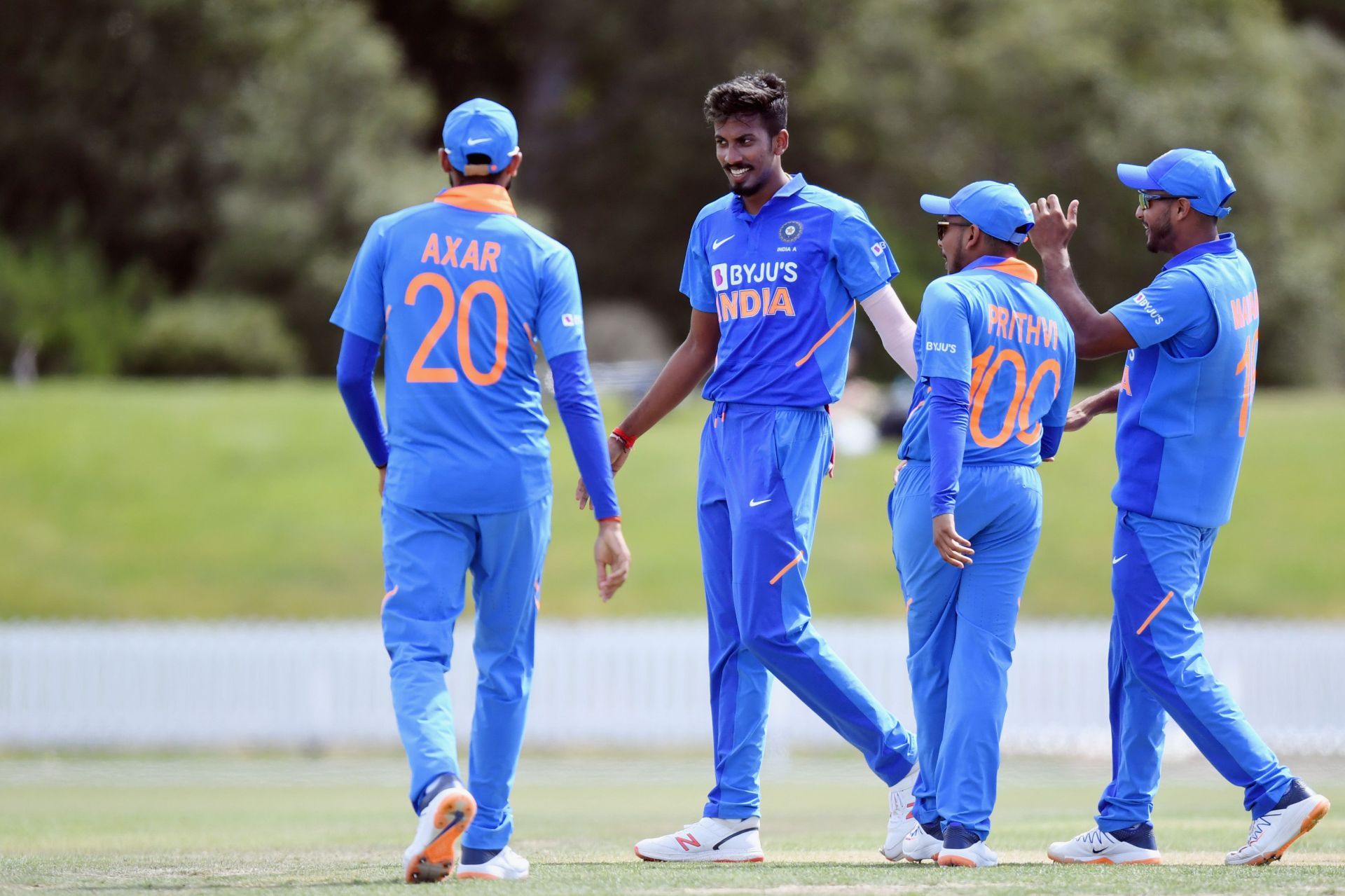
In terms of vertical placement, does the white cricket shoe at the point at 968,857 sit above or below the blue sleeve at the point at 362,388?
below

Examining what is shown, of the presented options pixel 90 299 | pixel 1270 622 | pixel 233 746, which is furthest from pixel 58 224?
pixel 1270 622

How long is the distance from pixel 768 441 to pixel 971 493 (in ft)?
2.50

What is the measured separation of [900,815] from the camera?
6285mm

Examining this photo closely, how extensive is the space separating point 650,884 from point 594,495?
132 cm

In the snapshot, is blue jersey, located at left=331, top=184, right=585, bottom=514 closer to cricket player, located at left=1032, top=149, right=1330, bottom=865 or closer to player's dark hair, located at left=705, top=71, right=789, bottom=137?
player's dark hair, located at left=705, top=71, right=789, bottom=137

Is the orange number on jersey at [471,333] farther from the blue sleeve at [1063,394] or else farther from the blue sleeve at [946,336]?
the blue sleeve at [1063,394]

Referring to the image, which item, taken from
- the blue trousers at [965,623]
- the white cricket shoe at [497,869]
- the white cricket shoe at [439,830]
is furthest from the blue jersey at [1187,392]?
the white cricket shoe at [439,830]

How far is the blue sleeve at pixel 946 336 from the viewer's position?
19.7ft

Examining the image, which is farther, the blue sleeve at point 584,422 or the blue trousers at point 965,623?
the blue trousers at point 965,623

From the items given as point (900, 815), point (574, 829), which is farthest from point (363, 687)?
point (900, 815)

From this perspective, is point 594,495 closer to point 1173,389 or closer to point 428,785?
point 428,785

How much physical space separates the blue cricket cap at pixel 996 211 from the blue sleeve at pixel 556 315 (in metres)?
1.52

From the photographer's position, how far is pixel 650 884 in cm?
504

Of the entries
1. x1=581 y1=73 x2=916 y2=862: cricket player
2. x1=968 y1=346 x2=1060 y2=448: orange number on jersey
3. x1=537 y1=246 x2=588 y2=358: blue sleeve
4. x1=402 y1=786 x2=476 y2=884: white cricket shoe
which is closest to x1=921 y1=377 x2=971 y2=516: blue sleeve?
x1=968 y1=346 x2=1060 y2=448: orange number on jersey
